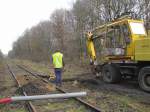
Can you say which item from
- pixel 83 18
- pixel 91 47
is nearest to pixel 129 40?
pixel 91 47

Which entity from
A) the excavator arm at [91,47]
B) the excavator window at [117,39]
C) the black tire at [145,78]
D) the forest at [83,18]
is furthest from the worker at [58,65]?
the forest at [83,18]

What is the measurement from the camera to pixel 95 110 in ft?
30.9

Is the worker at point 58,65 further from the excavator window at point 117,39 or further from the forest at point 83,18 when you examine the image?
the forest at point 83,18

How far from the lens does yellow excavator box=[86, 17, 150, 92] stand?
13.6 metres

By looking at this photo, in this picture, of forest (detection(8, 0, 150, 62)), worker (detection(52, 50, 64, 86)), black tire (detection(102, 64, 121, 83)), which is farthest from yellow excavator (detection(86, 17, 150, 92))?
worker (detection(52, 50, 64, 86))

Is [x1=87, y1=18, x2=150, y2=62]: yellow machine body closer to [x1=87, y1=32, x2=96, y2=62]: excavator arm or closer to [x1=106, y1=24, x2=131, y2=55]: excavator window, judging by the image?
[x1=106, y1=24, x2=131, y2=55]: excavator window

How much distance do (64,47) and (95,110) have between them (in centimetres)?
4612

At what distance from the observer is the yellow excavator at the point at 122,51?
13.6 metres

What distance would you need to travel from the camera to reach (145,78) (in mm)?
13500

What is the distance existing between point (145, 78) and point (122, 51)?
249cm

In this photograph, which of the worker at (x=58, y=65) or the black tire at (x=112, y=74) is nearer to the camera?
the worker at (x=58, y=65)

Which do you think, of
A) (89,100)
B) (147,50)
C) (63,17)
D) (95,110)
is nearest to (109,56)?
(147,50)

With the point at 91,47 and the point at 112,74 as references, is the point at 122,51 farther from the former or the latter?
the point at 91,47

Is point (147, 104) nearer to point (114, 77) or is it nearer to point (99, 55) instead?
point (114, 77)
